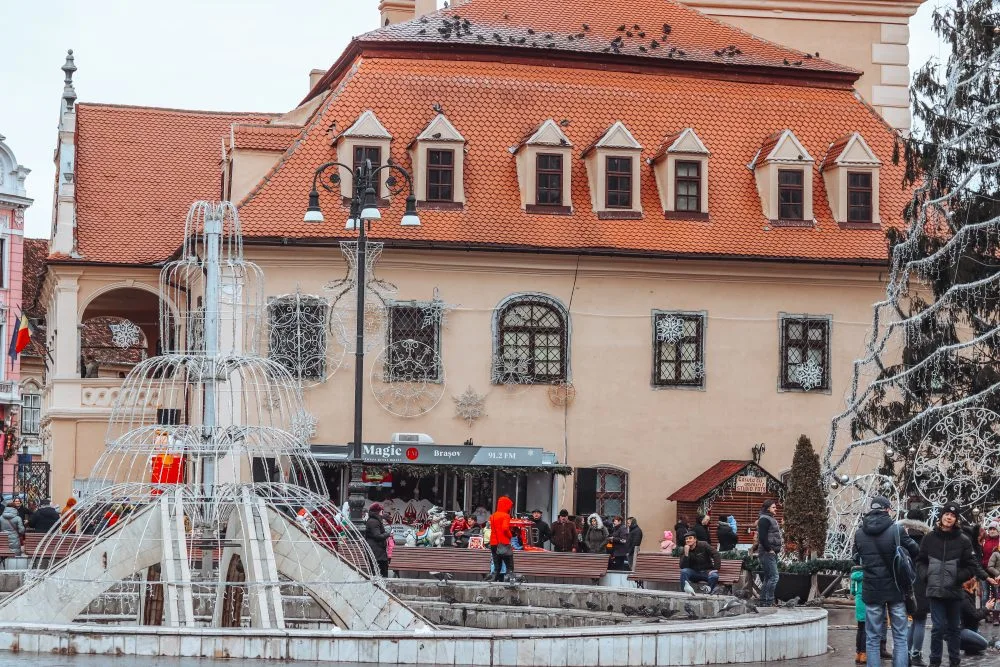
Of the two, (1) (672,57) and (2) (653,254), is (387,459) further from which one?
(1) (672,57)

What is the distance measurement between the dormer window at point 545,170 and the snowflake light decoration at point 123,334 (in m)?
27.8

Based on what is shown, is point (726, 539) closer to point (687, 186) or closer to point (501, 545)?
point (501, 545)

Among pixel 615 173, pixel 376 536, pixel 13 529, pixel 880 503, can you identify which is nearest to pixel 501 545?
pixel 376 536

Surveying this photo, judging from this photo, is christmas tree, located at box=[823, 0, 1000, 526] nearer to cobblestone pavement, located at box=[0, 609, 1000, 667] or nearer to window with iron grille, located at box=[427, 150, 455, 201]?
cobblestone pavement, located at box=[0, 609, 1000, 667]

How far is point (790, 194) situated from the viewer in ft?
129

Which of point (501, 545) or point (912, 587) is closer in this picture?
point (912, 587)

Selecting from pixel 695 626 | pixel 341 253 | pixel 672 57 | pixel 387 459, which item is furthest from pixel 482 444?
pixel 695 626

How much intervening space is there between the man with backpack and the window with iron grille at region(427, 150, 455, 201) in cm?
2189

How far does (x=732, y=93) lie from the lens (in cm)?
4050

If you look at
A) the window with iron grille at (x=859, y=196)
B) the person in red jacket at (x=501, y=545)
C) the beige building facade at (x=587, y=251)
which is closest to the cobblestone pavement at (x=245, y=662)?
the person in red jacket at (x=501, y=545)

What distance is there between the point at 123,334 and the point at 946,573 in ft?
170

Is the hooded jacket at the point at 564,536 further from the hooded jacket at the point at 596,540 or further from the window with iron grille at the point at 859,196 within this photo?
the window with iron grille at the point at 859,196

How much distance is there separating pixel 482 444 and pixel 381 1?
17.5 meters

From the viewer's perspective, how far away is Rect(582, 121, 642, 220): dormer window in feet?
125
